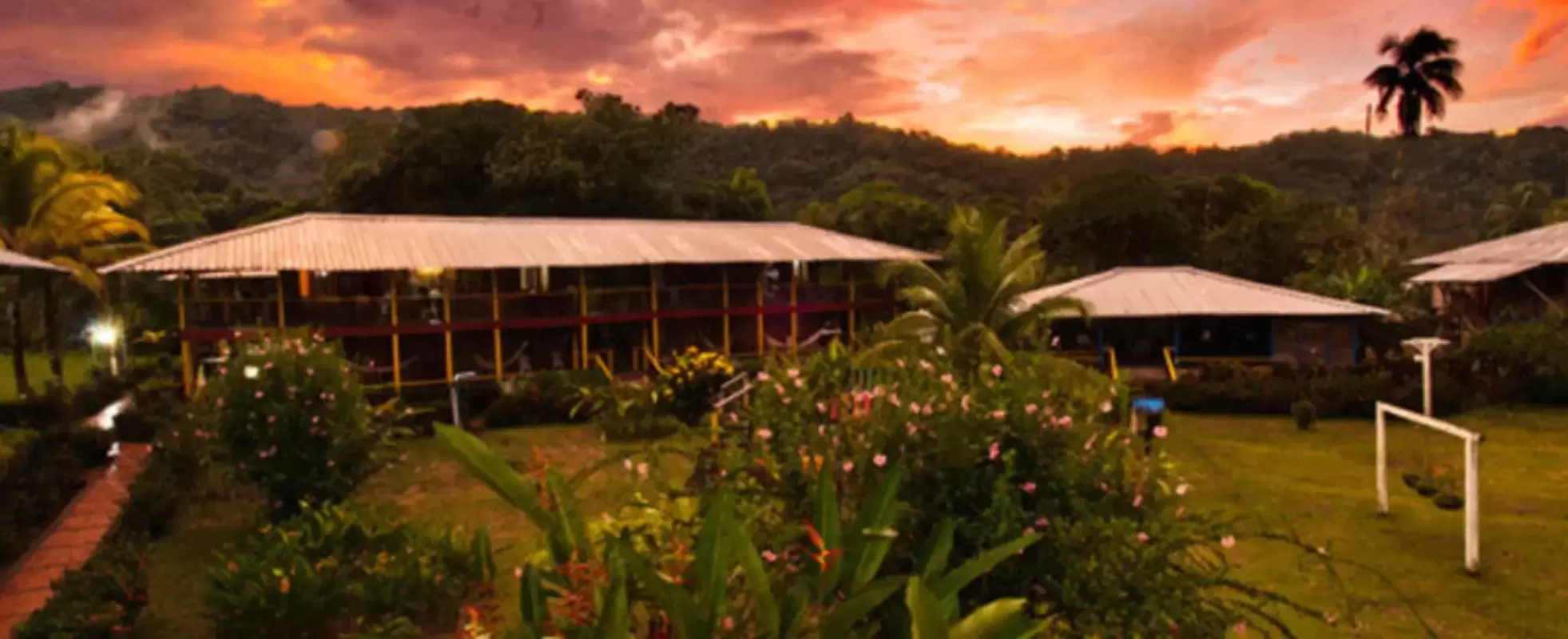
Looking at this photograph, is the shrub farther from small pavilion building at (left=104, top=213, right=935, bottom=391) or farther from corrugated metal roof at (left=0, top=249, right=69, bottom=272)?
small pavilion building at (left=104, top=213, right=935, bottom=391)

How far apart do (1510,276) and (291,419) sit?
3136 centimetres

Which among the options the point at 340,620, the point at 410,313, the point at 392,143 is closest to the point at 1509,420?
the point at 340,620

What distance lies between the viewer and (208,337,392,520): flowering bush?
997 cm

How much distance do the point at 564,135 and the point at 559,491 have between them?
40617 mm

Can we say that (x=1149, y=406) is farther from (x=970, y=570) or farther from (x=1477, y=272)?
(x=1477, y=272)

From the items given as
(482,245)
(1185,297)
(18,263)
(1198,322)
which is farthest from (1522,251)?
(18,263)

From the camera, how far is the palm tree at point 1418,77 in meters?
47.0

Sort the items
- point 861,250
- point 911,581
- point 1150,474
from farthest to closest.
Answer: point 861,250
point 1150,474
point 911,581

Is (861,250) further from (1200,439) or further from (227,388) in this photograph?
(227,388)

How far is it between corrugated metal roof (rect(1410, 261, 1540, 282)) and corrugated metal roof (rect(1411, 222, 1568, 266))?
154 mm

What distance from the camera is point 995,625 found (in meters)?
2.75

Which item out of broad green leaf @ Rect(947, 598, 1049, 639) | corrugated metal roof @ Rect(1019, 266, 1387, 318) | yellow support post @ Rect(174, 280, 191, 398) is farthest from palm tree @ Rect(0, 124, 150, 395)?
broad green leaf @ Rect(947, 598, 1049, 639)

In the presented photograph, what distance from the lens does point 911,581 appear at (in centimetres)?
248

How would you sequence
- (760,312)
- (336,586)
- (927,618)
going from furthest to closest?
(760,312)
(336,586)
(927,618)
